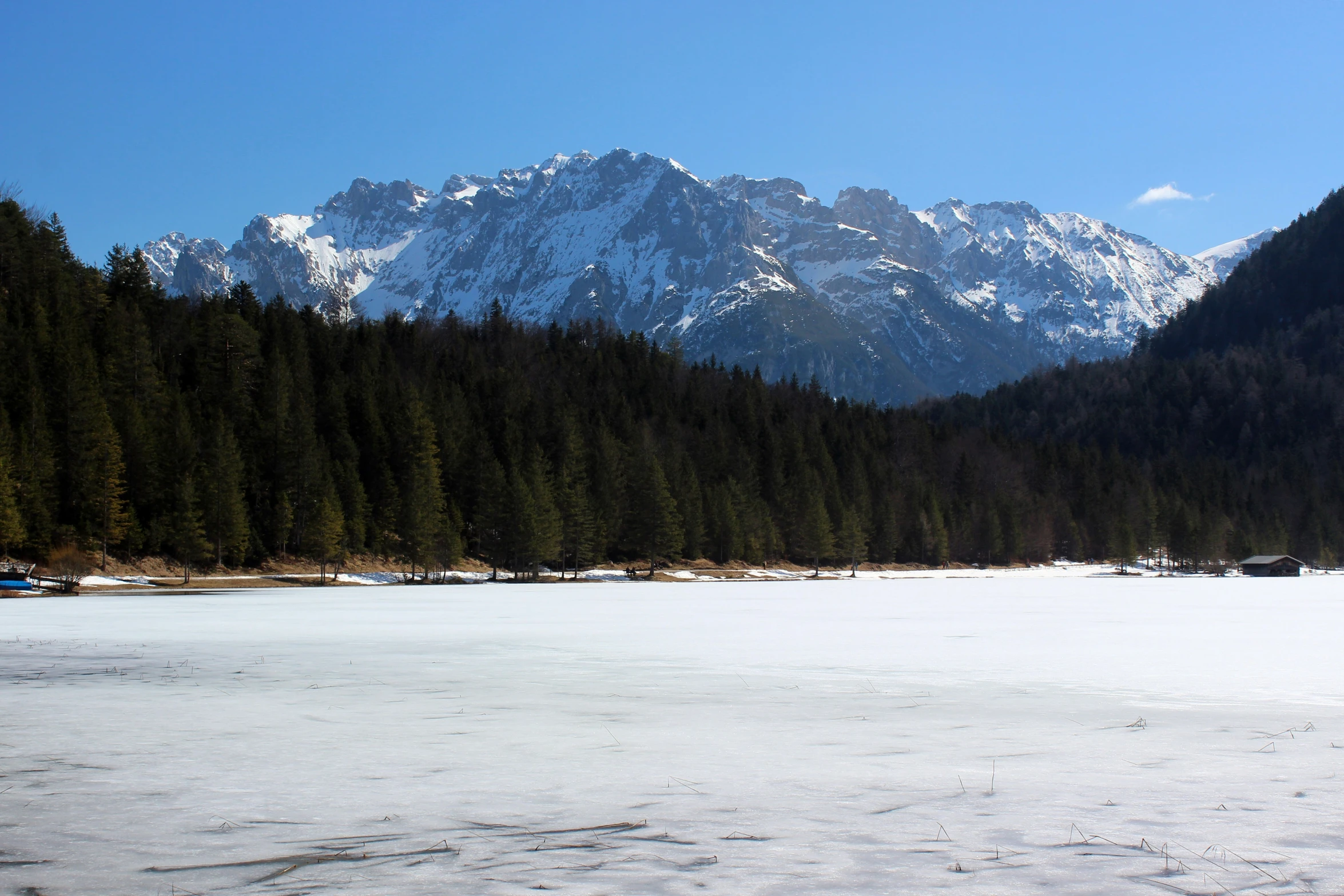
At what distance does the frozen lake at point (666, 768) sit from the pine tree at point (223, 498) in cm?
5963

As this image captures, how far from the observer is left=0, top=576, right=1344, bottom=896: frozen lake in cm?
748

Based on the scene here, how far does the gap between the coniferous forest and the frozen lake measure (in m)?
61.2

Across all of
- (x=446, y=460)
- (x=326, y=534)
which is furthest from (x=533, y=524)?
(x=446, y=460)

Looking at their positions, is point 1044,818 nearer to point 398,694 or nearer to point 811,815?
point 811,815

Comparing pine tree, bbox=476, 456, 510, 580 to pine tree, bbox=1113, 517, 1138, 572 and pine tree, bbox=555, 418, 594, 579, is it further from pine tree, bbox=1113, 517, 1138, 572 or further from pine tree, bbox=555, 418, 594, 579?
pine tree, bbox=1113, 517, 1138, 572

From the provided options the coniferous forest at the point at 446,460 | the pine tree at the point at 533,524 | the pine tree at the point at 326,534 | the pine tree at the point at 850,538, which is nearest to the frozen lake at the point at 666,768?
the pine tree at the point at 326,534

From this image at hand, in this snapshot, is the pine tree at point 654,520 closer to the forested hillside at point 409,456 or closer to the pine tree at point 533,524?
the forested hillside at point 409,456

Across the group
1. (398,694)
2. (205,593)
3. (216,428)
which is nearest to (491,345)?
(216,428)

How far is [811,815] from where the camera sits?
9047 millimetres

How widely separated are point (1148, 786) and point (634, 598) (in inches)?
2022

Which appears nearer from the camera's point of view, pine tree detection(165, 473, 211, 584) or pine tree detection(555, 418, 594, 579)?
pine tree detection(165, 473, 211, 584)

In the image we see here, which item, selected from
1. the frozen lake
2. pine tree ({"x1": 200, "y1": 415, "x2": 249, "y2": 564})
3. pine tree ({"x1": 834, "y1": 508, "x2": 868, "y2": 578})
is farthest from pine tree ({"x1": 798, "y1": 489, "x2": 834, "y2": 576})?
the frozen lake

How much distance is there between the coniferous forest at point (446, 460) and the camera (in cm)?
8381

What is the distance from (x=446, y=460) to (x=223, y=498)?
36.1m
